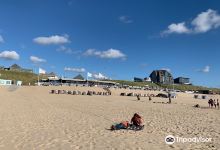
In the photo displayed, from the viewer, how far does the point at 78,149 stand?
1085cm

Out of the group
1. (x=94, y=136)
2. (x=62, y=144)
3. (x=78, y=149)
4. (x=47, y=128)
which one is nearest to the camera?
(x=78, y=149)

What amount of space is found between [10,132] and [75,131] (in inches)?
120

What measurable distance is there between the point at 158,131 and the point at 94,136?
3506 millimetres

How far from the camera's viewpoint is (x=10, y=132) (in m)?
14.2

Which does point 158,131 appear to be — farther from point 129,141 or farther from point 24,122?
point 24,122

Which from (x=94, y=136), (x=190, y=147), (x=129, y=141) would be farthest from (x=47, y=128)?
(x=190, y=147)

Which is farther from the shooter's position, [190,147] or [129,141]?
[129,141]

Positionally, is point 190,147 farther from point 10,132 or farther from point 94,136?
point 10,132

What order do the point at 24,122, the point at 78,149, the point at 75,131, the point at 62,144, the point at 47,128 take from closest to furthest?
the point at 78,149 < the point at 62,144 < the point at 75,131 < the point at 47,128 < the point at 24,122

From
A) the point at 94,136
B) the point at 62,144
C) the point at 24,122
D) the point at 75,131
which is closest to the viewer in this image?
the point at 62,144

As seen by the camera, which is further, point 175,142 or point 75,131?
point 75,131

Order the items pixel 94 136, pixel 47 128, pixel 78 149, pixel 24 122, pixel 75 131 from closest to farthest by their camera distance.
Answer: pixel 78 149 → pixel 94 136 → pixel 75 131 → pixel 47 128 → pixel 24 122

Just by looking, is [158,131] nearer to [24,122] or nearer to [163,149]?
[163,149]

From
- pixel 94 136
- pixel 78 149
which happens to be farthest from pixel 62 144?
pixel 94 136
